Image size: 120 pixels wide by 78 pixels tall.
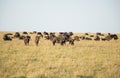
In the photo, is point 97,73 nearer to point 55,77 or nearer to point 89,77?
point 89,77

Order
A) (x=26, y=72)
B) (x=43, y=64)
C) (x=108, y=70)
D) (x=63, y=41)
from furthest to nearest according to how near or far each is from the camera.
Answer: (x=63, y=41)
(x=43, y=64)
(x=108, y=70)
(x=26, y=72)

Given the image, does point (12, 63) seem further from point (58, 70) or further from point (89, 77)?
point (89, 77)

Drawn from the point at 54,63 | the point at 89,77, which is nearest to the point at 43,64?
the point at 54,63

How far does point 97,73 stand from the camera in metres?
12.8

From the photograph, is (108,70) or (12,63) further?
(12,63)

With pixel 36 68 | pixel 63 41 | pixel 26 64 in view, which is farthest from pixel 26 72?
pixel 63 41

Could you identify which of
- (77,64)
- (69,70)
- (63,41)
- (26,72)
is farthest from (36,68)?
(63,41)

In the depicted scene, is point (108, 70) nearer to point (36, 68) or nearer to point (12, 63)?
point (36, 68)

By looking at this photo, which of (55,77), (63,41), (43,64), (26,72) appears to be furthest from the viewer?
(63,41)

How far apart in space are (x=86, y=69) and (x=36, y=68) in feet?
9.90

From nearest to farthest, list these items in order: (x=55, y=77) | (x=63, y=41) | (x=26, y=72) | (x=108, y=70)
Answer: (x=55, y=77) → (x=26, y=72) → (x=108, y=70) → (x=63, y=41)

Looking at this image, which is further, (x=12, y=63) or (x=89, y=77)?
(x=12, y=63)

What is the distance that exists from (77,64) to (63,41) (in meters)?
12.4

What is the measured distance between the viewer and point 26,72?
12.7 meters
